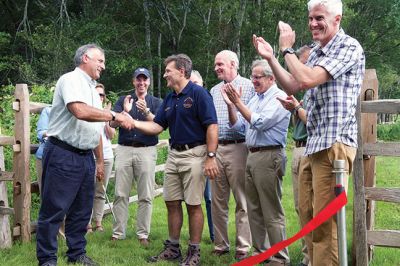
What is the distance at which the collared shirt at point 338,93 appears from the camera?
12.5ft

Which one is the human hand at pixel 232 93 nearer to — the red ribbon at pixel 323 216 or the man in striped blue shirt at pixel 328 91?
the man in striped blue shirt at pixel 328 91

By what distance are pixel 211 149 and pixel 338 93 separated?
2.05 metres

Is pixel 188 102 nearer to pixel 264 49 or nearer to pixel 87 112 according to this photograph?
pixel 87 112

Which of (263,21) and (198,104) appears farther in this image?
(263,21)

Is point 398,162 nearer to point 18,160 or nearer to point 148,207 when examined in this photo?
point 148,207

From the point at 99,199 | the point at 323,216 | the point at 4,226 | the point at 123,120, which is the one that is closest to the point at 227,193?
the point at 123,120

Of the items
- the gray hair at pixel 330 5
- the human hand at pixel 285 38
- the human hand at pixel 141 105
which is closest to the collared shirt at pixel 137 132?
the human hand at pixel 141 105

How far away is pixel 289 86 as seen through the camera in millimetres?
3902

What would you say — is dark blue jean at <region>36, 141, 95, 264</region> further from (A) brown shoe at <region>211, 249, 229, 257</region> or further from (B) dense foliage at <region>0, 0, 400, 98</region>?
(B) dense foliage at <region>0, 0, 400, 98</region>

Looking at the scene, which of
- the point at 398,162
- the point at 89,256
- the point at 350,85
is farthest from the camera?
the point at 398,162

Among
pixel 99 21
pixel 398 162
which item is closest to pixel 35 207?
pixel 398 162

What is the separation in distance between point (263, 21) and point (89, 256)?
23.8 m

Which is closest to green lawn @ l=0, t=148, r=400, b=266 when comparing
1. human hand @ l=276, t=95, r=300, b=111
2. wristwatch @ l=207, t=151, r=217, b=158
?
wristwatch @ l=207, t=151, r=217, b=158

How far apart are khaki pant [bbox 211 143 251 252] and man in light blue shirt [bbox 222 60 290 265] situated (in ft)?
1.23
